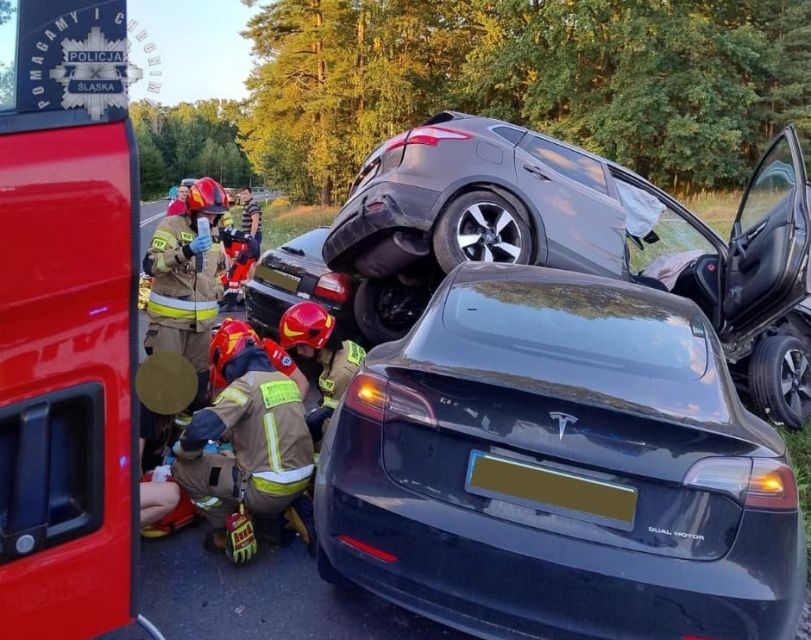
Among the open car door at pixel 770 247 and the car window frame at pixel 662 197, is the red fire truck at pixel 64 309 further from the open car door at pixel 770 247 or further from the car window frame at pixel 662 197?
the car window frame at pixel 662 197

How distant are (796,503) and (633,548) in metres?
0.55

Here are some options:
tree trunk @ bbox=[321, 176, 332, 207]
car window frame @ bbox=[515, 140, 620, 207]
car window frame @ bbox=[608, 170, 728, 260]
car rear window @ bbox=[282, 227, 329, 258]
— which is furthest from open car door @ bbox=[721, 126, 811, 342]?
tree trunk @ bbox=[321, 176, 332, 207]

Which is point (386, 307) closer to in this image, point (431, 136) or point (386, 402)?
point (431, 136)

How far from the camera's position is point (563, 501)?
200 cm

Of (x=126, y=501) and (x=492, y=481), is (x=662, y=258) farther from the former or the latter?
(x=126, y=501)

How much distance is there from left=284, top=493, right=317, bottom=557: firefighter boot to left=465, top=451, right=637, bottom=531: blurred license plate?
1.39 metres

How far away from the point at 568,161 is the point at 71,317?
431cm

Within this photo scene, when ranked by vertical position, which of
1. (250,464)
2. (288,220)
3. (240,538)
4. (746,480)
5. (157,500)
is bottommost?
(288,220)

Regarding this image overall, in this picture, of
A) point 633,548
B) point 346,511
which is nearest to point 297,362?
point 346,511

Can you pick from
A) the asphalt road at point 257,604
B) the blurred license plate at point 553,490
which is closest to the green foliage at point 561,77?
the asphalt road at point 257,604

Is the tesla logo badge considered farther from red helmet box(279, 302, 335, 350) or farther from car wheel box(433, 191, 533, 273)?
car wheel box(433, 191, 533, 273)

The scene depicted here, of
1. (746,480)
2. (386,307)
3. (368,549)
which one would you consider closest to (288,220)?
(386,307)

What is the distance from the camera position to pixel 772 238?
402 cm

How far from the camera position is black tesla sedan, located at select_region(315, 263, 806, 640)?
6.36 feet
